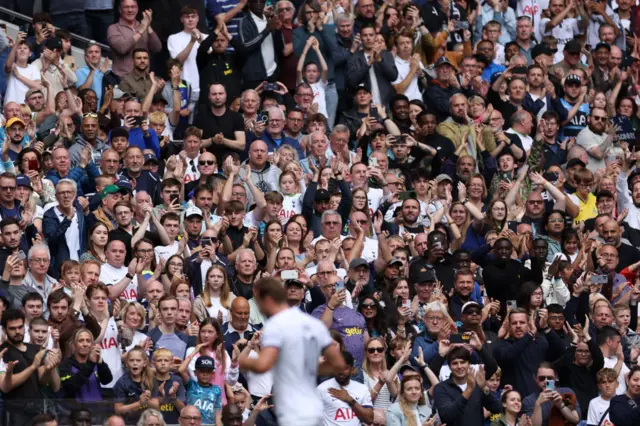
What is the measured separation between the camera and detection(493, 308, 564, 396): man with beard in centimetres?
1906

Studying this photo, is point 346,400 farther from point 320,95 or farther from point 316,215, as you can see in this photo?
point 320,95

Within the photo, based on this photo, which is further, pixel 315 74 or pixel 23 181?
pixel 315 74

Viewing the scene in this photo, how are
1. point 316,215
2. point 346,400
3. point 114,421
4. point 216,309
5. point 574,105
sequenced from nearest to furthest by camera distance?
point 114,421 < point 346,400 < point 216,309 < point 316,215 < point 574,105

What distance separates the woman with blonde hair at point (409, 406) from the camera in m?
17.4

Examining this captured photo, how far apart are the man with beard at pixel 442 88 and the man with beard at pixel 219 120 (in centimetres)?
348

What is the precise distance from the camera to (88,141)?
67.1 feet

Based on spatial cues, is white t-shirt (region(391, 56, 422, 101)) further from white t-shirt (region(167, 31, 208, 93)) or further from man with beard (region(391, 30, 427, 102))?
white t-shirt (region(167, 31, 208, 93))

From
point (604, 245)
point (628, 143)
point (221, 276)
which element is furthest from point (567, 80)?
point (221, 276)

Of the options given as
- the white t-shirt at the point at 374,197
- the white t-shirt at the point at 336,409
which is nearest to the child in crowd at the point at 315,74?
the white t-shirt at the point at 374,197

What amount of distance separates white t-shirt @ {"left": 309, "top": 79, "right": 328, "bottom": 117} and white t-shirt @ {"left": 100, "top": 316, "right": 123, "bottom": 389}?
6570mm

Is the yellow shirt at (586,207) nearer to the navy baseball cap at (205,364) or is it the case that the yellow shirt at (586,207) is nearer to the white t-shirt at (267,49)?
the white t-shirt at (267,49)

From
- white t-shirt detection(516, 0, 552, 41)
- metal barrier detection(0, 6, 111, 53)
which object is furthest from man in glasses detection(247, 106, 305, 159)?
white t-shirt detection(516, 0, 552, 41)

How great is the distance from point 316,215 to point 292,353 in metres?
7.96

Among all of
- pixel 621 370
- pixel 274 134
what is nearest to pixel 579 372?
pixel 621 370
